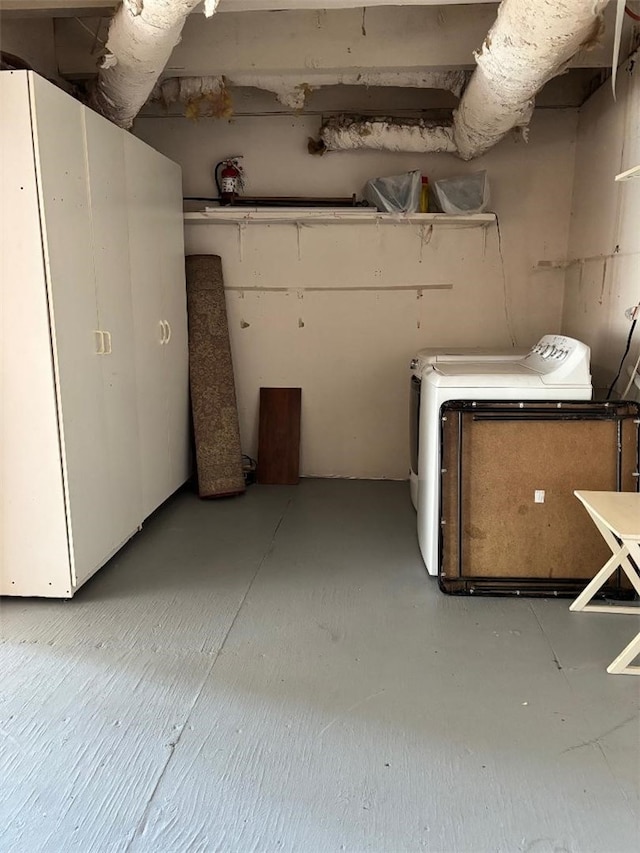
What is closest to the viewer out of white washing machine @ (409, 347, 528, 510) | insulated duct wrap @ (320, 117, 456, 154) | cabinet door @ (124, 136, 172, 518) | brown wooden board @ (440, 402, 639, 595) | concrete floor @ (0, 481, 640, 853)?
concrete floor @ (0, 481, 640, 853)

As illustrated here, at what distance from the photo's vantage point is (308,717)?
193cm

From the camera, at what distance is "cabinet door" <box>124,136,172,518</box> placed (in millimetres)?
3180

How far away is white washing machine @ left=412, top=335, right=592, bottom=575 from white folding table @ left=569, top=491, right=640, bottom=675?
53 centimetres

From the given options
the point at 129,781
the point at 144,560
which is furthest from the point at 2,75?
the point at 129,781

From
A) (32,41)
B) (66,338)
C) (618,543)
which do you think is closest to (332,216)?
(32,41)

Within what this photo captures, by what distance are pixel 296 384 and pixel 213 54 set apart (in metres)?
2.10

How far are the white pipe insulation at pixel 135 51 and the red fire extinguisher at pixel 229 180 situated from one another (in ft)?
2.89

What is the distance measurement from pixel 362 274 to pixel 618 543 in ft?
8.27

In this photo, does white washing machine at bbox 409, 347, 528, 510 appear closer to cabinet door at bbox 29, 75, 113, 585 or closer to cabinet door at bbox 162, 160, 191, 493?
cabinet door at bbox 162, 160, 191, 493

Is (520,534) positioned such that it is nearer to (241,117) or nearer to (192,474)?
(192,474)

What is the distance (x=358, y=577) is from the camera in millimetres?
2912

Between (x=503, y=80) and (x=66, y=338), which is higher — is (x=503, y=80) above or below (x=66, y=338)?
above

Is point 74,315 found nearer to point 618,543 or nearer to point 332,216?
point 332,216

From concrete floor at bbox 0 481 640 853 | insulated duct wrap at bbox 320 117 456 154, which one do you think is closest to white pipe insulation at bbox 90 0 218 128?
insulated duct wrap at bbox 320 117 456 154
